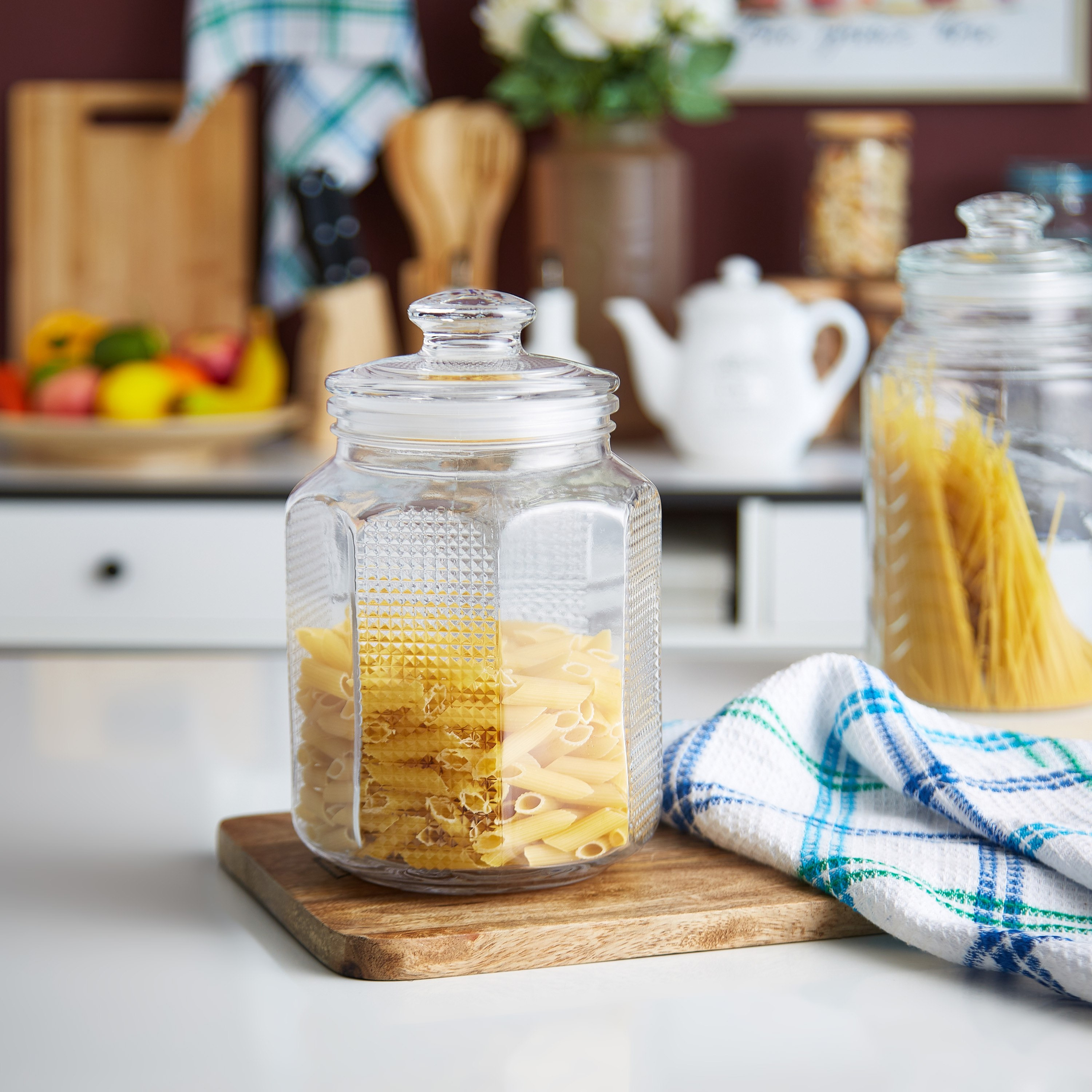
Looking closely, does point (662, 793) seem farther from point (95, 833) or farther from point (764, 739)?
point (95, 833)

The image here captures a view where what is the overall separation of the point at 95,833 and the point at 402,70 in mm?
1893

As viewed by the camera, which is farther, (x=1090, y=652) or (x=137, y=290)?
(x=137, y=290)

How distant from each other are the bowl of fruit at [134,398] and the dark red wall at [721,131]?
48 centimetres

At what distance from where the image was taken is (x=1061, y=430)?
34.4 inches

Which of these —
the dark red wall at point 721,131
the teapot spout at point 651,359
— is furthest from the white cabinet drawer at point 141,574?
the dark red wall at point 721,131

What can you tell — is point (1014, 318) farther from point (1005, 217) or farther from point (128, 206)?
point (128, 206)

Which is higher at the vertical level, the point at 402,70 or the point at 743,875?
the point at 402,70

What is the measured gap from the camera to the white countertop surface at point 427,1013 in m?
0.50

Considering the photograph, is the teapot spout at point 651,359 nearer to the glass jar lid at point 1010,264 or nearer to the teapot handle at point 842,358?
the teapot handle at point 842,358

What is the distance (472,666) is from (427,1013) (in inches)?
5.1

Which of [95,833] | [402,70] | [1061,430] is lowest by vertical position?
[95,833]

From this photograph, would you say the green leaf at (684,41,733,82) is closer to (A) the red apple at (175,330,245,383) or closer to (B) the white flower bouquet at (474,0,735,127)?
(B) the white flower bouquet at (474,0,735,127)

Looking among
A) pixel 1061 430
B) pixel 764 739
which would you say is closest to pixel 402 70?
pixel 1061 430

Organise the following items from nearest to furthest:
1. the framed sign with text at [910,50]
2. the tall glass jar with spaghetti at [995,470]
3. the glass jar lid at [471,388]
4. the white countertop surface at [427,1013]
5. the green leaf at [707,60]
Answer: the white countertop surface at [427,1013] < the glass jar lid at [471,388] < the tall glass jar with spaghetti at [995,470] < the green leaf at [707,60] < the framed sign with text at [910,50]
